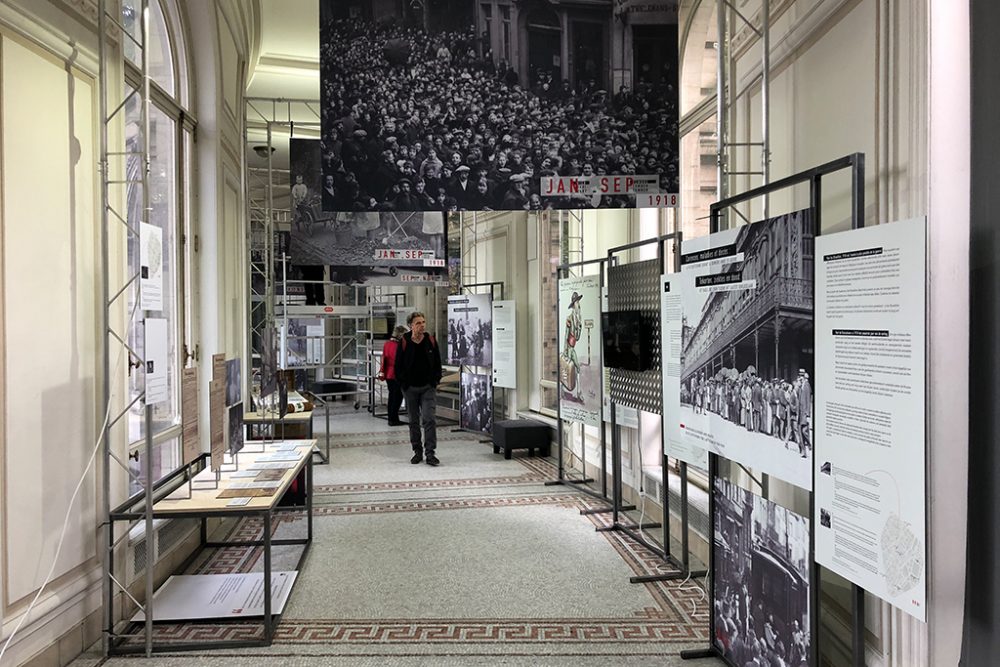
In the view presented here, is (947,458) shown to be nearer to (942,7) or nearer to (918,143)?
(918,143)

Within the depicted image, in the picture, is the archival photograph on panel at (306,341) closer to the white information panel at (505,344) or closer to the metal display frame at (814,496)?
the white information panel at (505,344)

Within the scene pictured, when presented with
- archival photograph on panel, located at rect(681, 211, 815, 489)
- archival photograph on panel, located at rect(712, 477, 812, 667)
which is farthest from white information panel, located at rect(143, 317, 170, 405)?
archival photograph on panel, located at rect(712, 477, 812, 667)

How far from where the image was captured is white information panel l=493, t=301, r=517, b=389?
8.80 meters

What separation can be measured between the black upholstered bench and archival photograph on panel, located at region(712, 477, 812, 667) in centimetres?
482

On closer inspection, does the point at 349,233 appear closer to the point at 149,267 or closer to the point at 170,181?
the point at 170,181

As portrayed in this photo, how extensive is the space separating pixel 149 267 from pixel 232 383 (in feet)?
3.92

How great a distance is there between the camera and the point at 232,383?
409cm

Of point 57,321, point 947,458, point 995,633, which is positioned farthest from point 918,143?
point 57,321

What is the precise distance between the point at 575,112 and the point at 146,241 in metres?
2.23

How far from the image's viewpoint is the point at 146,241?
3.02 metres

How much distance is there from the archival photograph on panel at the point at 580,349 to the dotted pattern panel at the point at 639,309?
46cm

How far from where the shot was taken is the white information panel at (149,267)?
9.81ft

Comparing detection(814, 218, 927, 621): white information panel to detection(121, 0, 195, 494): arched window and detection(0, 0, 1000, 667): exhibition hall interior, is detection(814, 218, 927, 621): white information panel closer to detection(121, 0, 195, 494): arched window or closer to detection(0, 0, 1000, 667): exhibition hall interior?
detection(0, 0, 1000, 667): exhibition hall interior

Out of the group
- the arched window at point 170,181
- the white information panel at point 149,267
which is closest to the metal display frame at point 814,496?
the white information panel at point 149,267
